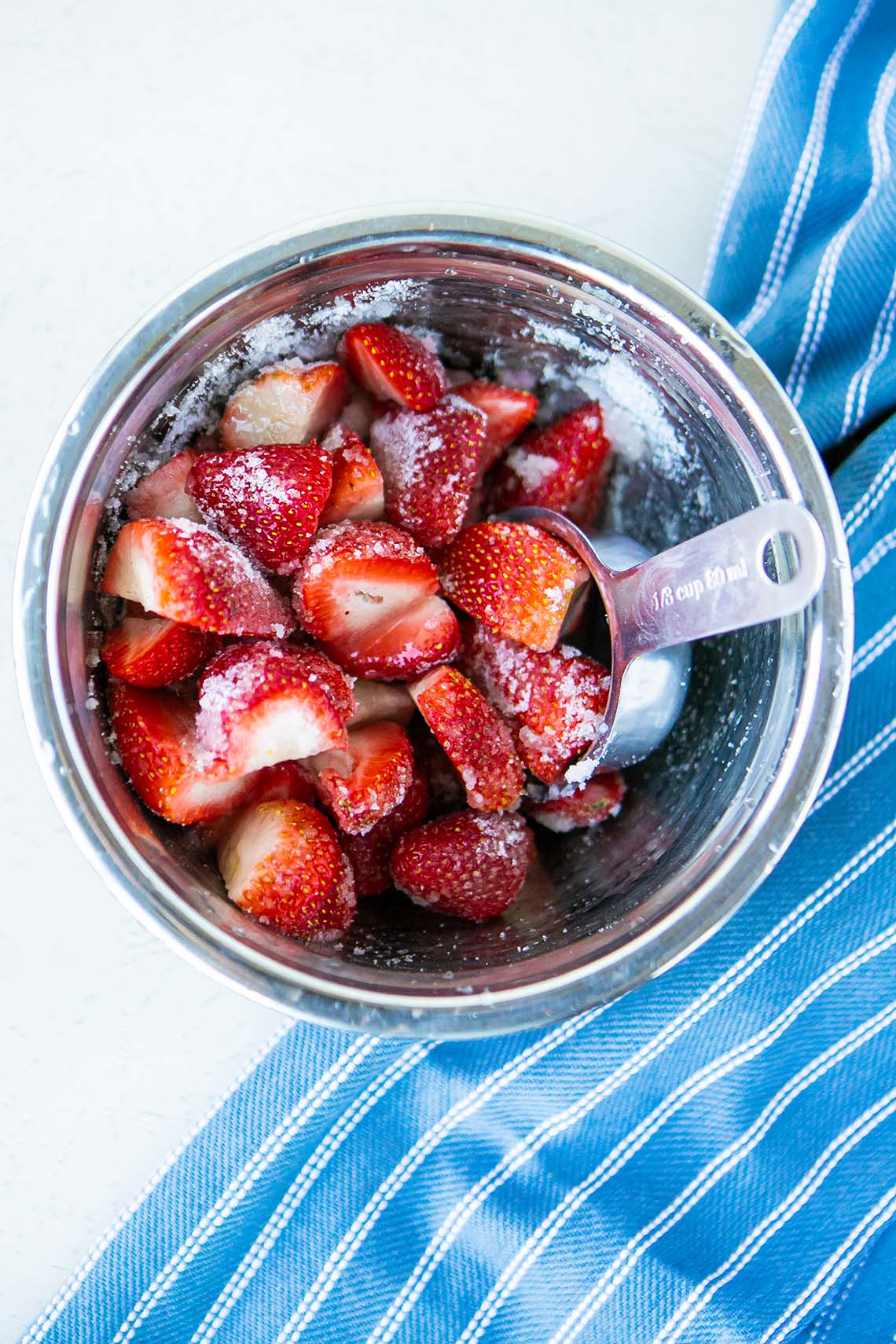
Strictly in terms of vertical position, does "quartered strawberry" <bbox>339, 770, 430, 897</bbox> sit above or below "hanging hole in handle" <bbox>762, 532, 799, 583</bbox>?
below

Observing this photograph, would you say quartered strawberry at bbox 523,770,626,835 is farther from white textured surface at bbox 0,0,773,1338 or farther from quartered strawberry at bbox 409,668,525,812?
white textured surface at bbox 0,0,773,1338

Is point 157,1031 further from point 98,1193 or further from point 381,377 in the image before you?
point 381,377

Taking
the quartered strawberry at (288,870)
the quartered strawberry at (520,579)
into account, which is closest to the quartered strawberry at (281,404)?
the quartered strawberry at (520,579)

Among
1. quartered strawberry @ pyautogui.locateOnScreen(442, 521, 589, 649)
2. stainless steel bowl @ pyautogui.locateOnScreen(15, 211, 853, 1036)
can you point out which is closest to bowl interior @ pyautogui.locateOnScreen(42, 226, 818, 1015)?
stainless steel bowl @ pyautogui.locateOnScreen(15, 211, 853, 1036)

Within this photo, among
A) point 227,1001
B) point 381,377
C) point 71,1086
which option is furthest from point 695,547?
point 71,1086

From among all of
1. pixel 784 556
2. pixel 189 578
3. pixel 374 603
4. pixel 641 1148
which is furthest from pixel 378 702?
pixel 641 1148

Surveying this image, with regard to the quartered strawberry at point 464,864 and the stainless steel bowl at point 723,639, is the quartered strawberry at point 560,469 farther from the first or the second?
the quartered strawberry at point 464,864
